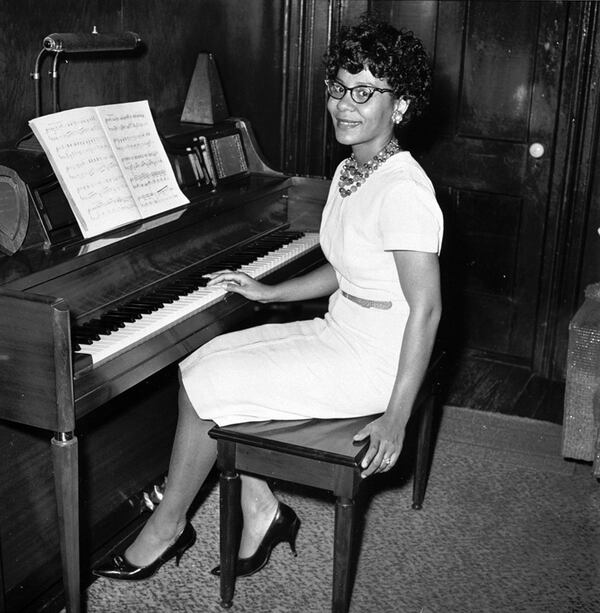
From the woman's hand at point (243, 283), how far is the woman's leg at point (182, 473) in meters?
0.34

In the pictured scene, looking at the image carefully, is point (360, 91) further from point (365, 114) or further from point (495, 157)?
point (495, 157)

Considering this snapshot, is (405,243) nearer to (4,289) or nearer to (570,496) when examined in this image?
(4,289)

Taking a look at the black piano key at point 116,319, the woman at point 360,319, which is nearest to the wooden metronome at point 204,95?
the woman at point 360,319

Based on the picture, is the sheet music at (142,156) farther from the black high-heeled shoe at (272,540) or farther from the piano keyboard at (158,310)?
the black high-heeled shoe at (272,540)

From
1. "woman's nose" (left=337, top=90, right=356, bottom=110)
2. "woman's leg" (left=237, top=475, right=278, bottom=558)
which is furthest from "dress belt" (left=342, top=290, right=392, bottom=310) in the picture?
"woman's leg" (left=237, top=475, right=278, bottom=558)

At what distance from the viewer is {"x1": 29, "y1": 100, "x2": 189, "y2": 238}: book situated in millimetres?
2434

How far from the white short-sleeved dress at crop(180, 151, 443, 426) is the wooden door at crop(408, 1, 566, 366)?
1814 mm

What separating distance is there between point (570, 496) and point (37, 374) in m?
1.98

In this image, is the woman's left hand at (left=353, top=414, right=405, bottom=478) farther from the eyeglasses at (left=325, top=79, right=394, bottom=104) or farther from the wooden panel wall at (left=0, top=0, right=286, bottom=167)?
the wooden panel wall at (left=0, top=0, right=286, bottom=167)

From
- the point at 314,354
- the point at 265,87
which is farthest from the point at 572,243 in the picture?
the point at 314,354

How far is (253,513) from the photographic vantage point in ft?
8.96

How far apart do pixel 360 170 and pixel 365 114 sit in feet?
0.48

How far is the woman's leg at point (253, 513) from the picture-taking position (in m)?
2.72

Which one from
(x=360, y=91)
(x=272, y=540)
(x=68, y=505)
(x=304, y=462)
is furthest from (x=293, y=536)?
(x=360, y=91)
